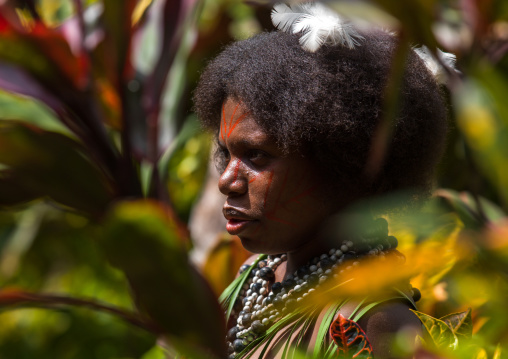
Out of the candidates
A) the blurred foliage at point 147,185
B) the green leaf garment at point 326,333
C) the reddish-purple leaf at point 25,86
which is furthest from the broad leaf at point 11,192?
the green leaf garment at point 326,333

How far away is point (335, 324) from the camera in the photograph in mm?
989

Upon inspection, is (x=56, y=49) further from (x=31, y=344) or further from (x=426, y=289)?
(x=426, y=289)

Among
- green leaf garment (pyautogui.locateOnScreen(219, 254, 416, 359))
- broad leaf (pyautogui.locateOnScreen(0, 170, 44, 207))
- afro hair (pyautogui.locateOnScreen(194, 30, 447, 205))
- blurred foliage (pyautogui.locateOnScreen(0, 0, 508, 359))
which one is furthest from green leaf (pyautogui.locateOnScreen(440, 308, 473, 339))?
broad leaf (pyautogui.locateOnScreen(0, 170, 44, 207))

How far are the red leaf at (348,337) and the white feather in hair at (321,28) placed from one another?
560mm

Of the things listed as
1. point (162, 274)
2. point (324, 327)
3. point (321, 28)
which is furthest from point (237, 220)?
point (162, 274)

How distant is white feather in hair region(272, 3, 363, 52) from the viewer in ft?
3.84

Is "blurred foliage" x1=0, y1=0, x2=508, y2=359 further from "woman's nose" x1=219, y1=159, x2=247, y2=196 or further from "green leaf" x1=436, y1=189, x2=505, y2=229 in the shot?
"woman's nose" x1=219, y1=159, x2=247, y2=196

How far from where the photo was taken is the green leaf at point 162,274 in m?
0.56

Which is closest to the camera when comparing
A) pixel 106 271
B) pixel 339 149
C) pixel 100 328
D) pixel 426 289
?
pixel 100 328

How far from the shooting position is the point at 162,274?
1.91 feet

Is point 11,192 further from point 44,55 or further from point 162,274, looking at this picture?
point 162,274

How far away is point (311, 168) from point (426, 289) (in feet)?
2.14

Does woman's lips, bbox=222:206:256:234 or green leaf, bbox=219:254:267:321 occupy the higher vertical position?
woman's lips, bbox=222:206:256:234

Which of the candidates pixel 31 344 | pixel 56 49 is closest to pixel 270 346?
pixel 31 344
